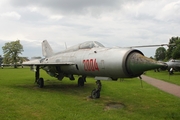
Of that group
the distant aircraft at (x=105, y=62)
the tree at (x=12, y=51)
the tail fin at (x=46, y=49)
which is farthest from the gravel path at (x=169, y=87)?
the tree at (x=12, y=51)

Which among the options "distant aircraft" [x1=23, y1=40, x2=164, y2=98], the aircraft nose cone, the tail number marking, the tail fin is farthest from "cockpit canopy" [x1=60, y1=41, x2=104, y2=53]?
the tail fin

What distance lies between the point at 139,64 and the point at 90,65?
2.58m

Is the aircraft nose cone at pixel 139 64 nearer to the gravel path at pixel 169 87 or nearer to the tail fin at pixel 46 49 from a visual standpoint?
the gravel path at pixel 169 87

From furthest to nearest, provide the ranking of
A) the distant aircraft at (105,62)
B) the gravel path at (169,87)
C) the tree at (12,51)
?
the tree at (12,51), the gravel path at (169,87), the distant aircraft at (105,62)

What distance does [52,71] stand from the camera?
12.0m

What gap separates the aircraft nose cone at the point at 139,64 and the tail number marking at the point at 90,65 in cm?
167

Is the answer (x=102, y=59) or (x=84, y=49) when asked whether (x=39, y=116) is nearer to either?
(x=102, y=59)

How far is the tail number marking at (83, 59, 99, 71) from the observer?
25.1ft

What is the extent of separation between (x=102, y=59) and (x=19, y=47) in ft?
240

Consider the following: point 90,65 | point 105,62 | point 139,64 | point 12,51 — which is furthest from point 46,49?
point 12,51

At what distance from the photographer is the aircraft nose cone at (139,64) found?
18.9 feet

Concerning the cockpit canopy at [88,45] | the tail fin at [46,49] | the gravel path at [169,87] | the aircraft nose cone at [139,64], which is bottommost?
the gravel path at [169,87]

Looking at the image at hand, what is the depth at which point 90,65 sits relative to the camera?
7992 millimetres

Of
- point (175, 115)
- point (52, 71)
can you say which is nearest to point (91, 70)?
point (175, 115)
